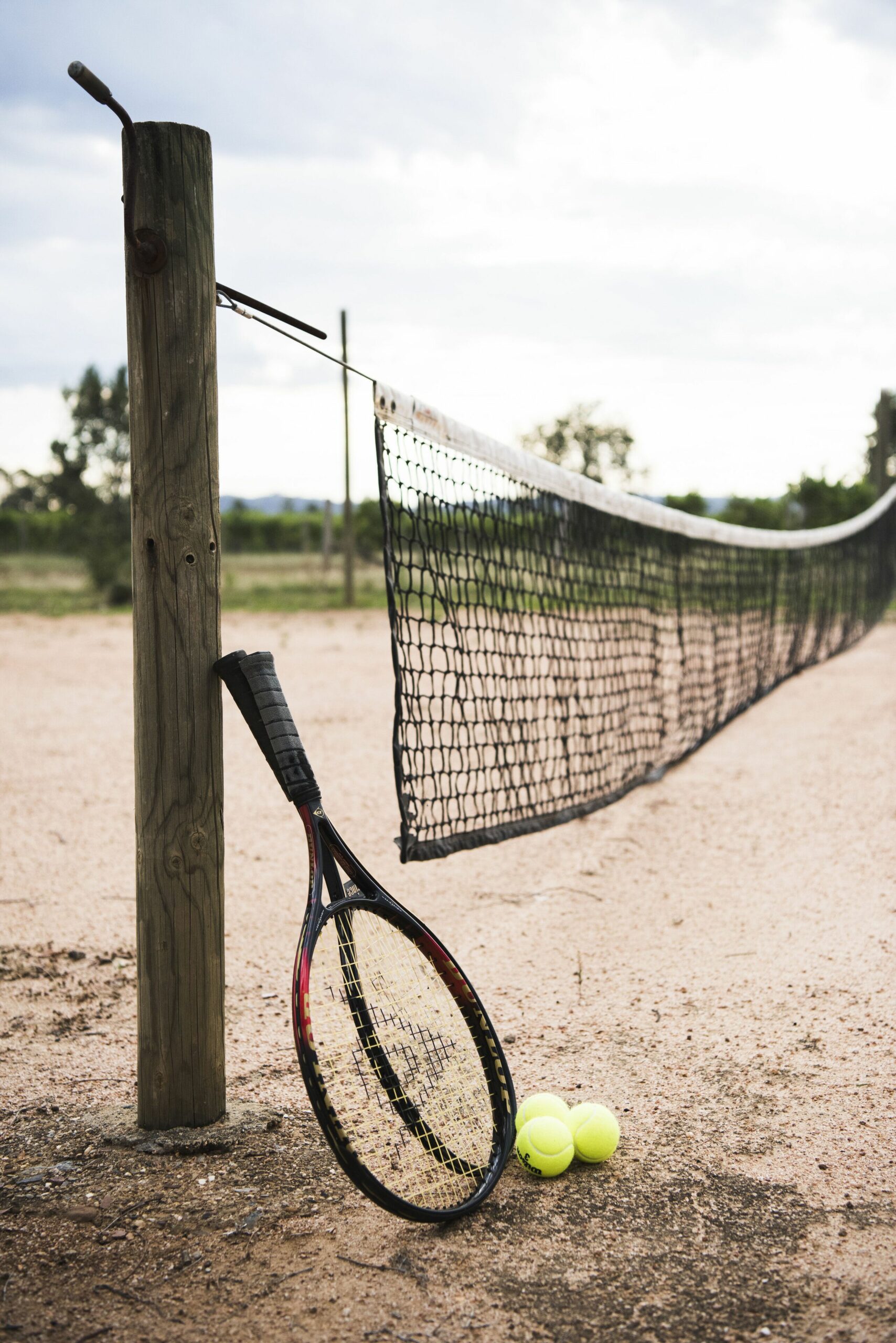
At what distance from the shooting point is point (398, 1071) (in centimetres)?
286

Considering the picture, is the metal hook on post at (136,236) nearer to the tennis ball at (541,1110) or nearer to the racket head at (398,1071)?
the racket head at (398,1071)

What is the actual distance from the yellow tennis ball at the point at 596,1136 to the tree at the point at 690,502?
Result: 2576cm

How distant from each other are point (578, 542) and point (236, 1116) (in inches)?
165

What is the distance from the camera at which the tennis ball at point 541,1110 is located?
8.38 ft

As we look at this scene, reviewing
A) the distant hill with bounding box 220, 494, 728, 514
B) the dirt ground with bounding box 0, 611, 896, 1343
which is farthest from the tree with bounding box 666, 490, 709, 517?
the dirt ground with bounding box 0, 611, 896, 1343

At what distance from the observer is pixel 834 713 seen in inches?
329

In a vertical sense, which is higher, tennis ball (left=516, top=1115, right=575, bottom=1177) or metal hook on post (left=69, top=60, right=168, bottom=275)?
metal hook on post (left=69, top=60, right=168, bottom=275)

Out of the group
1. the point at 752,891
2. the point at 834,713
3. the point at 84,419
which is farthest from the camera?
the point at 84,419

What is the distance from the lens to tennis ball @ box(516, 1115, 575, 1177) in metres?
2.45

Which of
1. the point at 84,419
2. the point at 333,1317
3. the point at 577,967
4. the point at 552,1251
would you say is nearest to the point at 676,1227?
the point at 552,1251

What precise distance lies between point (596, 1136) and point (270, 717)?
123cm

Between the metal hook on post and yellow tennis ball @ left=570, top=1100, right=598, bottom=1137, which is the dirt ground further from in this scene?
the metal hook on post

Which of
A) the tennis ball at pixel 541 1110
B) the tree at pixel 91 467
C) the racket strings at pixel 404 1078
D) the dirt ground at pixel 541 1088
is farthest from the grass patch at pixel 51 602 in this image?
the tennis ball at pixel 541 1110

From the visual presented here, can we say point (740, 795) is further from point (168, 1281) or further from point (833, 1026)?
point (168, 1281)
